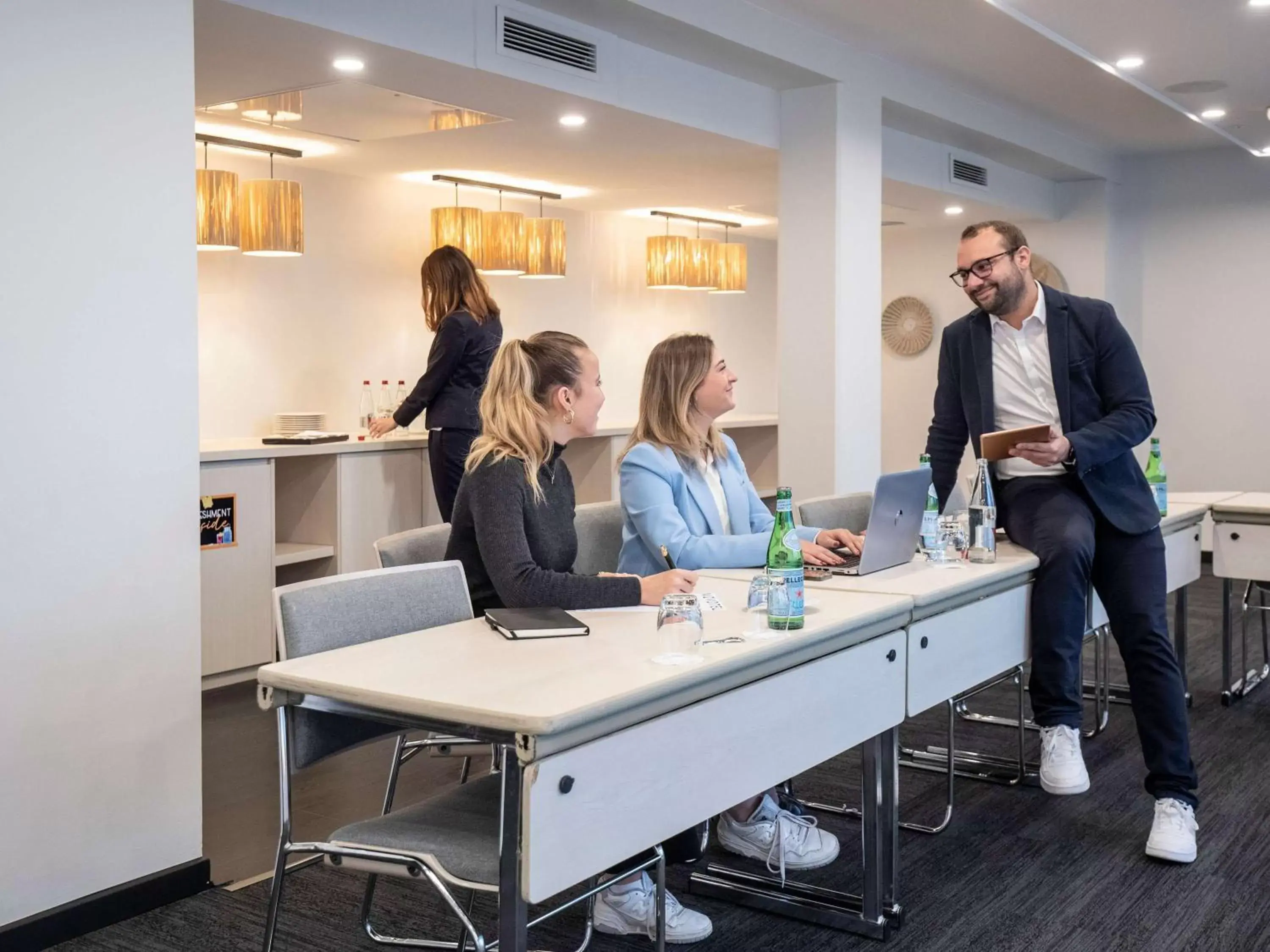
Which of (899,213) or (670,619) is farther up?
(899,213)

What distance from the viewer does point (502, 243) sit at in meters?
6.56

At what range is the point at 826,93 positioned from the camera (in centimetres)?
564

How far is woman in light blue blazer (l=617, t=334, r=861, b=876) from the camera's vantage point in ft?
9.97

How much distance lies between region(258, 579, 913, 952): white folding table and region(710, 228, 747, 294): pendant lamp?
19.3 ft

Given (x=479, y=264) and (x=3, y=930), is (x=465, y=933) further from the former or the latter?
(x=479, y=264)

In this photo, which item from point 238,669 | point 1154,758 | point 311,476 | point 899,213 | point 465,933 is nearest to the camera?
point 465,933

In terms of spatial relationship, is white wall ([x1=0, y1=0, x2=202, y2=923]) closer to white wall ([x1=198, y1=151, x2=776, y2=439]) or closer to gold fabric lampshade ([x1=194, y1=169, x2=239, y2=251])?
gold fabric lampshade ([x1=194, y1=169, x2=239, y2=251])

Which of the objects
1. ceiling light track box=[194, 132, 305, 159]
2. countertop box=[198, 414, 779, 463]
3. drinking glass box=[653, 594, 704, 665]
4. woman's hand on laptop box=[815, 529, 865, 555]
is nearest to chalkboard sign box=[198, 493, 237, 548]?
countertop box=[198, 414, 779, 463]

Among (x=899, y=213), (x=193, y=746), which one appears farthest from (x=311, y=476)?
(x=899, y=213)

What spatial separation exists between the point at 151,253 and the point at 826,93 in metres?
3.61

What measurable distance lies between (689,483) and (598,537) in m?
0.28

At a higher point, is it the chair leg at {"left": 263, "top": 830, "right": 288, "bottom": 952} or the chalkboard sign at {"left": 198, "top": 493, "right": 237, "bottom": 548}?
the chalkboard sign at {"left": 198, "top": 493, "right": 237, "bottom": 548}

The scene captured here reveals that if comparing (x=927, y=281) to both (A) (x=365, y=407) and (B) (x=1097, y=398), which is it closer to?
(A) (x=365, y=407)

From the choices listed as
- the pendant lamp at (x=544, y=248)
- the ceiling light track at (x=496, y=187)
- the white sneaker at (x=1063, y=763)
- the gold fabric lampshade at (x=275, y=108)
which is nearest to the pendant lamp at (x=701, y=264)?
the ceiling light track at (x=496, y=187)
